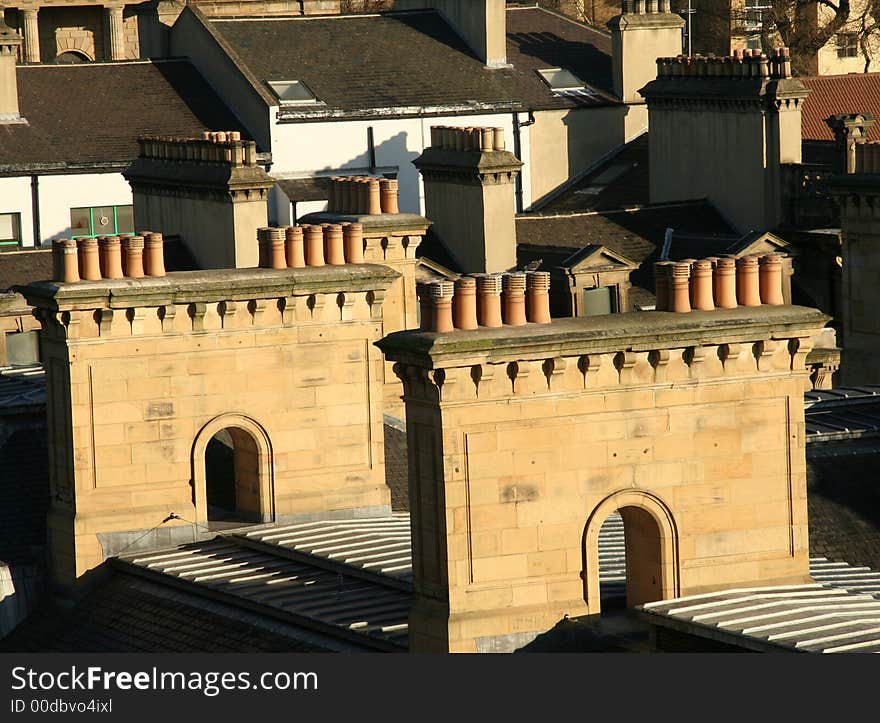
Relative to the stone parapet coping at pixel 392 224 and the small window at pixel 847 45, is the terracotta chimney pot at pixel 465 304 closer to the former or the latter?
the stone parapet coping at pixel 392 224

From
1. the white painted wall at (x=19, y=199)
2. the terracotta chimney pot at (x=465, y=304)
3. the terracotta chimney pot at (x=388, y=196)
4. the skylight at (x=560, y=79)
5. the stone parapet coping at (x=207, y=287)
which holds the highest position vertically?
the skylight at (x=560, y=79)

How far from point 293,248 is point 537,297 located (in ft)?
32.3

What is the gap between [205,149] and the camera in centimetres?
6650

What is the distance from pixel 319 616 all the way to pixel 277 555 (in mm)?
4363

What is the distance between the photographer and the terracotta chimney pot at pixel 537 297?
3328 cm

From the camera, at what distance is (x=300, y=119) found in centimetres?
8800

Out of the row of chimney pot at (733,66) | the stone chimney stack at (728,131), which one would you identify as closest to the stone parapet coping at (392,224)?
the stone chimney stack at (728,131)

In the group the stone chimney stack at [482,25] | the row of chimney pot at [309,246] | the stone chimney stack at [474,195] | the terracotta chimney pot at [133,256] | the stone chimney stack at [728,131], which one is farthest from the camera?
the stone chimney stack at [482,25]

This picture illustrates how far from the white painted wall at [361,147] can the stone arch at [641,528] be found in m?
55.0

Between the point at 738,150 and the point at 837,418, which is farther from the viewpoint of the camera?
the point at 738,150

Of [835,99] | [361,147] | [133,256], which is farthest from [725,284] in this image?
[835,99]

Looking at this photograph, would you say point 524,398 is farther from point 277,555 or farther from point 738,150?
point 738,150

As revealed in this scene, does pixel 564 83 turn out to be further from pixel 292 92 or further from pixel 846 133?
pixel 846 133

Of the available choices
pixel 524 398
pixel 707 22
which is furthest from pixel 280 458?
pixel 707 22
